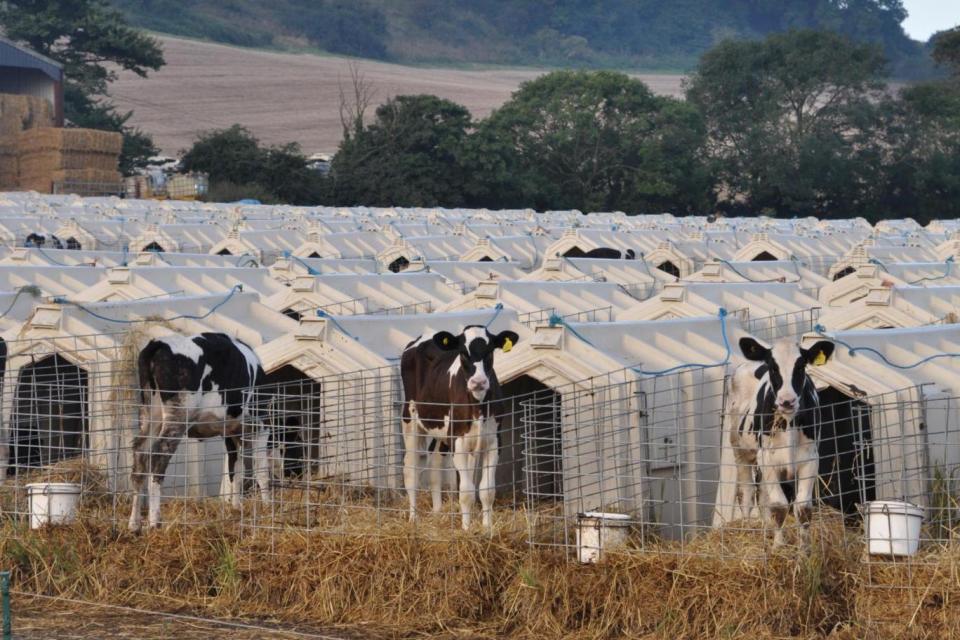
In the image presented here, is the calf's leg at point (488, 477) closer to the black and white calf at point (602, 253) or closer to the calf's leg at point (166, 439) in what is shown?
the calf's leg at point (166, 439)

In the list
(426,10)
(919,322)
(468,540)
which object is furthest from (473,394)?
(426,10)

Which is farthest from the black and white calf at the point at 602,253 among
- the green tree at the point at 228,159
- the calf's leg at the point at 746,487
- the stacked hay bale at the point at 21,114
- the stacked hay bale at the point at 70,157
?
the stacked hay bale at the point at 21,114

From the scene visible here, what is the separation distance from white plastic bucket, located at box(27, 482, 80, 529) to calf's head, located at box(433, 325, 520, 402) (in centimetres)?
318

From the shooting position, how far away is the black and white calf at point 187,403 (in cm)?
1427

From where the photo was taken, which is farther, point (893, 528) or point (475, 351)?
point (475, 351)

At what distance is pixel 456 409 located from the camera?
46.4ft

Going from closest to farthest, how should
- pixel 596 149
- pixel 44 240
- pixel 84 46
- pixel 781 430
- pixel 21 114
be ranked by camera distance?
pixel 781 430 < pixel 44 240 < pixel 21 114 < pixel 596 149 < pixel 84 46

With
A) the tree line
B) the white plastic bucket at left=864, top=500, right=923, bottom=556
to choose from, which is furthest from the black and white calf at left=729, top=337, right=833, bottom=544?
the tree line

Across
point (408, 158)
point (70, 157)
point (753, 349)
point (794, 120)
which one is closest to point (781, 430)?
point (753, 349)

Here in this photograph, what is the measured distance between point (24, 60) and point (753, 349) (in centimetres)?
7058

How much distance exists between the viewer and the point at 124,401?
14.7 meters

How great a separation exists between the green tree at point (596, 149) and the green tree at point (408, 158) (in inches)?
73.4

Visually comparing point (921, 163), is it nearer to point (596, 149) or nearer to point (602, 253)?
point (596, 149)

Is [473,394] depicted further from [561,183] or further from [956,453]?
[561,183]
